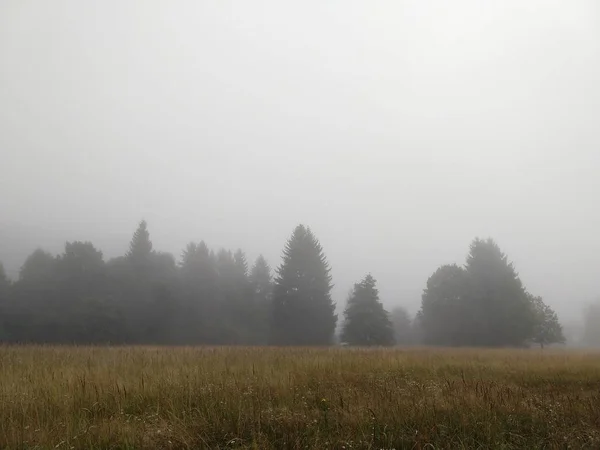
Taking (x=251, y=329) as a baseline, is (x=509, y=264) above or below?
above

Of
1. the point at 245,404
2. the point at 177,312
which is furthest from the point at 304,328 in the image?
the point at 245,404

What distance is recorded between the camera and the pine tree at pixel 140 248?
41.2 meters

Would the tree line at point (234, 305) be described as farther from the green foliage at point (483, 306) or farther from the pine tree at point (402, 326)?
the pine tree at point (402, 326)

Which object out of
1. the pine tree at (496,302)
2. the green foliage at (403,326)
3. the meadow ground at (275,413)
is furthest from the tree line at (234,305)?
the meadow ground at (275,413)

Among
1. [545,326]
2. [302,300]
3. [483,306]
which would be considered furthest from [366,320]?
[545,326]

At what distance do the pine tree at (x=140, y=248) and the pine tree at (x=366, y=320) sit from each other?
2363cm

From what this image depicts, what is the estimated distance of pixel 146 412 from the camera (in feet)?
15.5

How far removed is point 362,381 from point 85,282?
3792cm

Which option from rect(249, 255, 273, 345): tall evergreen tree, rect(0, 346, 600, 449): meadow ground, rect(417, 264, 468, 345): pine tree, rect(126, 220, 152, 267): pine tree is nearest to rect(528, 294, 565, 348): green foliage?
rect(417, 264, 468, 345): pine tree

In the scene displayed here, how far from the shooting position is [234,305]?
41.0 meters

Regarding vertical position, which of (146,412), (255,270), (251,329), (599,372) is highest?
(255,270)

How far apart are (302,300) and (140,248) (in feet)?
67.0

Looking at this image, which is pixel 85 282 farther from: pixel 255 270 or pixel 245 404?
pixel 245 404

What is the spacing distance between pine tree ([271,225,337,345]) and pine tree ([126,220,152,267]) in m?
16.2
